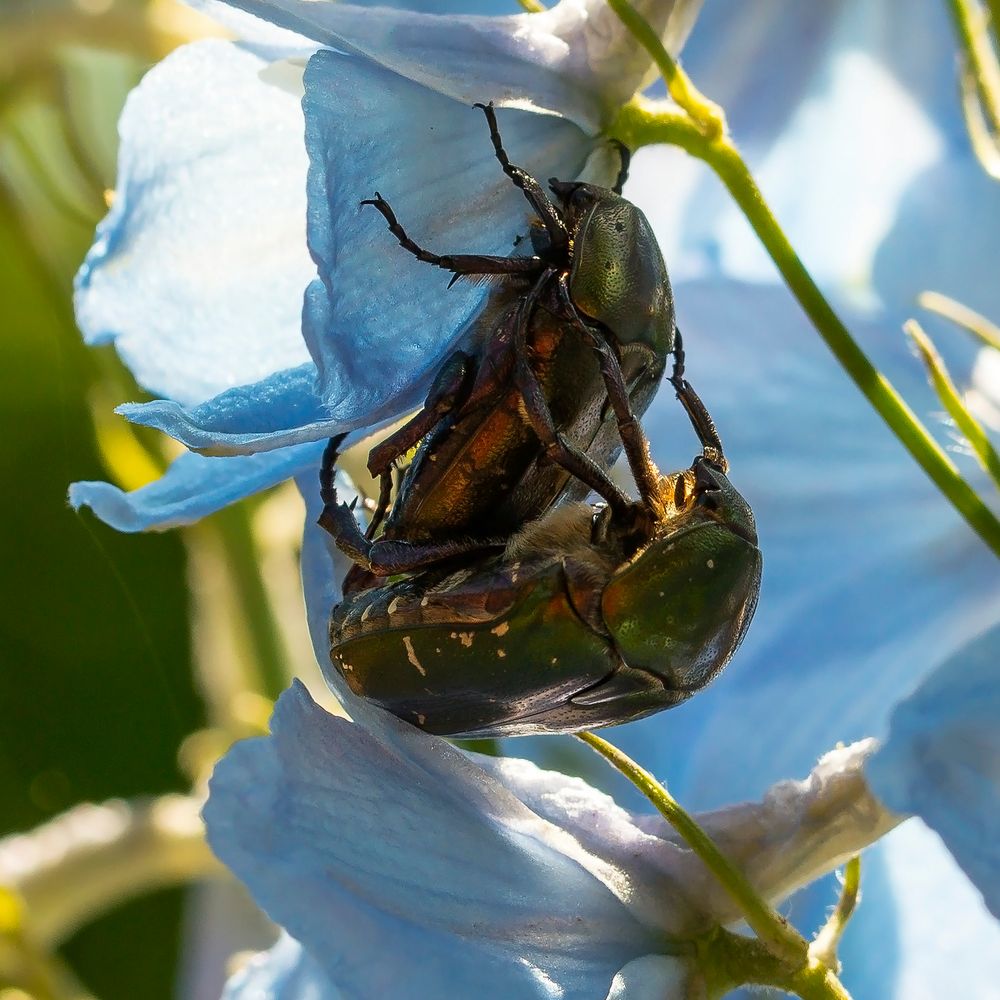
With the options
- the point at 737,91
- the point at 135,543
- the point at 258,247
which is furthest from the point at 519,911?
the point at 737,91

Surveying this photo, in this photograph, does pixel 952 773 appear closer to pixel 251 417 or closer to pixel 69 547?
pixel 251 417

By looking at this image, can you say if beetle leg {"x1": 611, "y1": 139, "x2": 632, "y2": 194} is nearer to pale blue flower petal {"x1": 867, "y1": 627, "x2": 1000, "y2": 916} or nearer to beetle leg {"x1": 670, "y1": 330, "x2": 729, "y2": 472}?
beetle leg {"x1": 670, "y1": 330, "x2": 729, "y2": 472}

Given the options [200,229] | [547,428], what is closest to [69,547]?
[200,229]

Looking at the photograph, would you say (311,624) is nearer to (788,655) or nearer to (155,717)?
(788,655)

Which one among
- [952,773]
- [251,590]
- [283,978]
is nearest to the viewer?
[952,773]

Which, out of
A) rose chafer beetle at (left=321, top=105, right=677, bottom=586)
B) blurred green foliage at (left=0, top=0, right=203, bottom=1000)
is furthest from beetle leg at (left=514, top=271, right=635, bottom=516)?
blurred green foliage at (left=0, top=0, right=203, bottom=1000)
